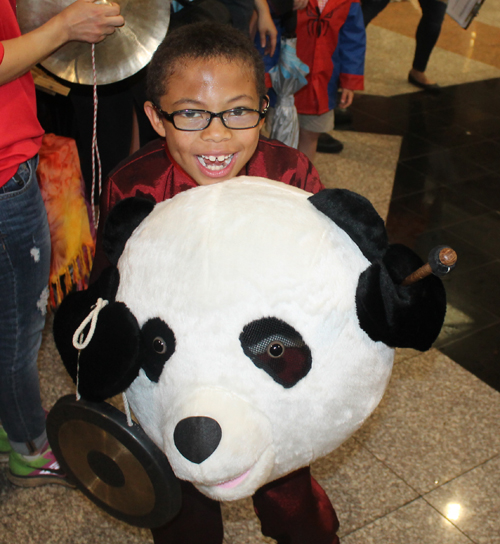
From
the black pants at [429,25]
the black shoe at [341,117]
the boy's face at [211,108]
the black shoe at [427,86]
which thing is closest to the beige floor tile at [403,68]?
the black shoe at [427,86]

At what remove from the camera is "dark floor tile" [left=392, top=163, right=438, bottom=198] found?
366 cm

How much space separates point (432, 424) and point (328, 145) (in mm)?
2433

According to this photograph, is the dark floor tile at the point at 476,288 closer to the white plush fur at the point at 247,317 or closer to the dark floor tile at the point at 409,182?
the dark floor tile at the point at 409,182

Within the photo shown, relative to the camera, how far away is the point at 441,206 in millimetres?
3516

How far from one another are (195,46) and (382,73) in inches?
189

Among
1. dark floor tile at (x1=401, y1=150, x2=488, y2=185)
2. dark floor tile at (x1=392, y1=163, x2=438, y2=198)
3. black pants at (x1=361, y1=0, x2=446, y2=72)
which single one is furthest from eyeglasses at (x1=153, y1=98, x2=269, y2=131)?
black pants at (x1=361, y1=0, x2=446, y2=72)

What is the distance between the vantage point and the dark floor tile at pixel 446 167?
→ 3846 mm

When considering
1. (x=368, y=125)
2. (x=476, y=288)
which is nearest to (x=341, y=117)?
(x=368, y=125)

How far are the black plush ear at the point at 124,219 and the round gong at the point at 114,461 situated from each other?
0.25m

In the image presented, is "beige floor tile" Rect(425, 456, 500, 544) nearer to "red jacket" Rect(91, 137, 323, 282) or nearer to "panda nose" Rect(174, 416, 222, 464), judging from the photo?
"red jacket" Rect(91, 137, 323, 282)

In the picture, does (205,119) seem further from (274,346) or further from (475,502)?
(475,502)

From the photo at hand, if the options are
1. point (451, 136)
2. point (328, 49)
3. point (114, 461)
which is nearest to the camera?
point (114, 461)

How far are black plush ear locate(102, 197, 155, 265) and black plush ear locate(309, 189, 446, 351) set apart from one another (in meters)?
0.26

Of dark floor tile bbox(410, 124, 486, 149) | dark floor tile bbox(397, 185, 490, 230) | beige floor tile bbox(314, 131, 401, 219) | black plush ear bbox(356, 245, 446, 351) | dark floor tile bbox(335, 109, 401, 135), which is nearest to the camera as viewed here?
black plush ear bbox(356, 245, 446, 351)
